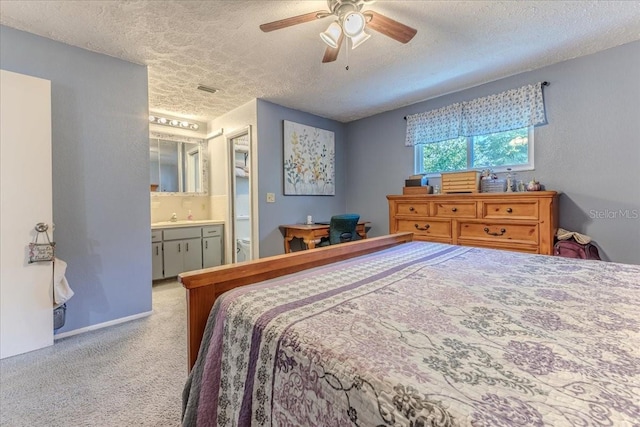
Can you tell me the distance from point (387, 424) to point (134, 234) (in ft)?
9.32

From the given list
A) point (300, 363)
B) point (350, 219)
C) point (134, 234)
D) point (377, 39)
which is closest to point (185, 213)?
point (134, 234)

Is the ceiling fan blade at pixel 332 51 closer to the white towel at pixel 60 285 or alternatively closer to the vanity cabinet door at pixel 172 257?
the white towel at pixel 60 285

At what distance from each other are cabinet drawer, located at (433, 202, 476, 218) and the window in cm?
66

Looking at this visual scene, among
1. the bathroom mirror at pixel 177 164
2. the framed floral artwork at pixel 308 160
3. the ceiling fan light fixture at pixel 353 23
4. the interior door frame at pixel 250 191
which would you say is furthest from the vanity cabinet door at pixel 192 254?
the ceiling fan light fixture at pixel 353 23

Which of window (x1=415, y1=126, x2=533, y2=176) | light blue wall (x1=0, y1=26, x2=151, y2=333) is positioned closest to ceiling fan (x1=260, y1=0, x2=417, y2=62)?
light blue wall (x1=0, y1=26, x2=151, y2=333)

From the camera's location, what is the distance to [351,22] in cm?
165

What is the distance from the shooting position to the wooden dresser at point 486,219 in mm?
2414

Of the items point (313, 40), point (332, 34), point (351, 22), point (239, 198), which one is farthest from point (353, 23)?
point (239, 198)

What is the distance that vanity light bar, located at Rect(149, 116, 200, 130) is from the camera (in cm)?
407

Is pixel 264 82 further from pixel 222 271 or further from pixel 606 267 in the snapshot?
pixel 606 267

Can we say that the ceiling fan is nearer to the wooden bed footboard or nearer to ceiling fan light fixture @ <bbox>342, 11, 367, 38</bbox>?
ceiling fan light fixture @ <bbox>342, 11, 367, 38</bbox>

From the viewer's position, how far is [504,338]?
739 mm

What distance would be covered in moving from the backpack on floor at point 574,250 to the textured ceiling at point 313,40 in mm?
1680

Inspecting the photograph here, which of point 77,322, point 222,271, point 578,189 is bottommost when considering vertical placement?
point 77,322
